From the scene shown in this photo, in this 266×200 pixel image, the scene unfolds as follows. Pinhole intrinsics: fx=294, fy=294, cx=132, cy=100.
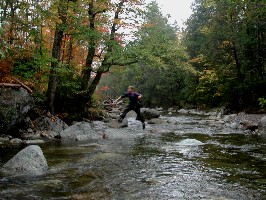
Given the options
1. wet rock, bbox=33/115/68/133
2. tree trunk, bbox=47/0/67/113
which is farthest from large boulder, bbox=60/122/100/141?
tree trunk, bbox=47/0/67/113

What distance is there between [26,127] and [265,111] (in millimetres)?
16878

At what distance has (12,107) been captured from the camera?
36.7 feet

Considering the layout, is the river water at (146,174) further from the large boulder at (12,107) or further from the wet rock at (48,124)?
the wet rock at (48,124)

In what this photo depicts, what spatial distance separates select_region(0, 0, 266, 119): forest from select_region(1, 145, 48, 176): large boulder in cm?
224

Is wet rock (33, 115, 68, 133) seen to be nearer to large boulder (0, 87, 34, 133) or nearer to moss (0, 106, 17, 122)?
large boulder (0, 87, 34, 133)

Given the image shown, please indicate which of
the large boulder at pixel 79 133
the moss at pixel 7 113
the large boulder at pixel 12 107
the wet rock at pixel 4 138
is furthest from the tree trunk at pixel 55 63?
the wet rock at pixel 4 138

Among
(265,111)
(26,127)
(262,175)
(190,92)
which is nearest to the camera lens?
(262,175)

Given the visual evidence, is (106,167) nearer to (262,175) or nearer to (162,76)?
(262,175)

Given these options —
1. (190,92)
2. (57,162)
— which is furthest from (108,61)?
(190,92)

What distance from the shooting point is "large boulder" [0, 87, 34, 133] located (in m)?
11.0

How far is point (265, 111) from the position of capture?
2164cm

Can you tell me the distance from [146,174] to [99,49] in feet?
46.7

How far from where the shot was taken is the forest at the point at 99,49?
13914 mm

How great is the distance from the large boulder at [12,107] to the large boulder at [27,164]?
5109 millimetres
